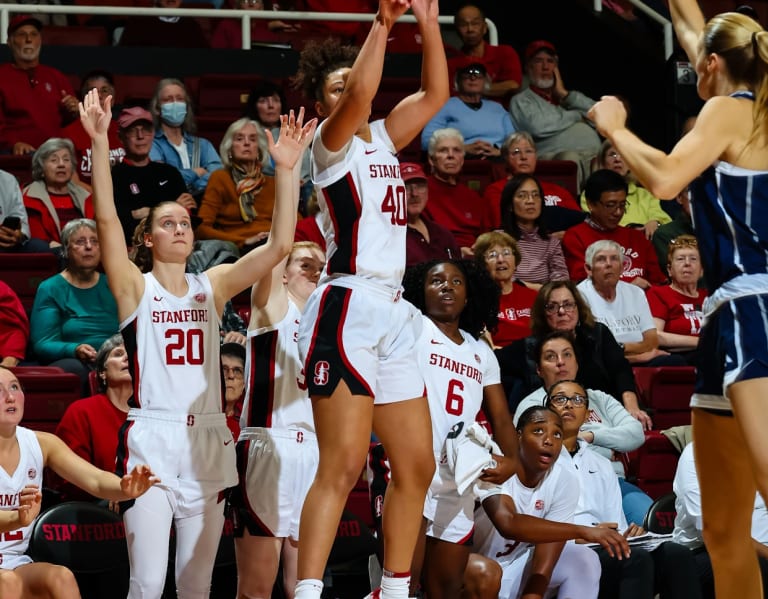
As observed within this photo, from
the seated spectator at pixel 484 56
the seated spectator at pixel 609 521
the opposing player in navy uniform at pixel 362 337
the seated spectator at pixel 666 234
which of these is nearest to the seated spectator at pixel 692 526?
the seated spectator at pixel 609 521

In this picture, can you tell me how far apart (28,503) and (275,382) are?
41.7 inches

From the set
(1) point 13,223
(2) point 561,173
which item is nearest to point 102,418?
(1) point 13,223

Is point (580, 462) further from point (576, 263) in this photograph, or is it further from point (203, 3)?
point (203, 3)

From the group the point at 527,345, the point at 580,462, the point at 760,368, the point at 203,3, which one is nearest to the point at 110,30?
the point at 203,3

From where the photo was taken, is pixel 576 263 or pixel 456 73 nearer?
pixel 576 263

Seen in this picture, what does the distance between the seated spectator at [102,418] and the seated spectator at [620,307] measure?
309 cm

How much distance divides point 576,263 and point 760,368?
509 centimetres

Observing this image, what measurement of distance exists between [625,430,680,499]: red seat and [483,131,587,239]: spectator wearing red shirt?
2.34 m

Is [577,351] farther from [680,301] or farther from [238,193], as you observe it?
[238,193]

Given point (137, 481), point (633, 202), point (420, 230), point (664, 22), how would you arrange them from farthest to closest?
point (664, 22)
point (633, 202)
point (420, 230)
point (137, 481)

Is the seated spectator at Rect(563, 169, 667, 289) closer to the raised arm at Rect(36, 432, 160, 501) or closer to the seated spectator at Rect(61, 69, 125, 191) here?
the seated spectator at Rect(61, 69, 125, 191)

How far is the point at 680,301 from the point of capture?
805cm

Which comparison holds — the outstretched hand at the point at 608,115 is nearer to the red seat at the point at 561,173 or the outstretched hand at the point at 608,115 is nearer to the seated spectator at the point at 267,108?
the seated spectator at the point at 267,108

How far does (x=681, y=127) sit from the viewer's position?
10070 millimetres
